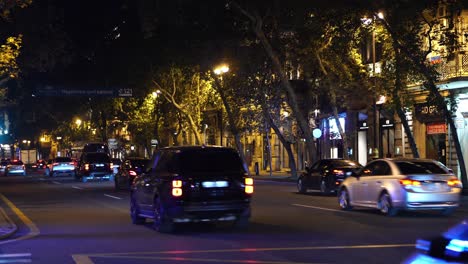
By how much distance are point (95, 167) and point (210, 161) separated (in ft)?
96.5

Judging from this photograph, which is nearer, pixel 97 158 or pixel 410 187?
pixel 410 187

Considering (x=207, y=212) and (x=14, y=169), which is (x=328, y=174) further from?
(x=14, y=169)

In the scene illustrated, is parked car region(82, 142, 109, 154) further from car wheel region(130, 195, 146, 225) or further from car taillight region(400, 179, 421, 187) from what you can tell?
car taillight region(400, 179, 421, 187)

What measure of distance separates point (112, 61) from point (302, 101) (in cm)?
1378

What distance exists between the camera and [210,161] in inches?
594

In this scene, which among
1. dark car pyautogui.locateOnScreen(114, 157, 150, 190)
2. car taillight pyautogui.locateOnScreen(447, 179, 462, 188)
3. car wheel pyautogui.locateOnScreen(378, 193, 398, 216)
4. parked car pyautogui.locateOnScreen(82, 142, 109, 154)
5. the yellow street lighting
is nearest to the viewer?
car taillight pyautogui.locateOnScreen(447, 179, 462, 188)

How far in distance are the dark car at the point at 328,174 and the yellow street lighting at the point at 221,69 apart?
15.9 m

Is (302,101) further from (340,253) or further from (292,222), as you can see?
(340,253)

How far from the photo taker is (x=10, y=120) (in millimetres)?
73125

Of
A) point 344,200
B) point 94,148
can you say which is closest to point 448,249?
point 344,200

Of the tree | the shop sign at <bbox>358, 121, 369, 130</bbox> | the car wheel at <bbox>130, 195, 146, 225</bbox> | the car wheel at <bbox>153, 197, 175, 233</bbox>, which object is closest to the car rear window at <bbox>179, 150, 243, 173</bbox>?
the car wheel at <bbox>153, 197, 175, 233</bbox>

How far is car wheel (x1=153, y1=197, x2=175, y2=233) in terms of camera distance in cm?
1466

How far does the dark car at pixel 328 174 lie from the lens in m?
25.5

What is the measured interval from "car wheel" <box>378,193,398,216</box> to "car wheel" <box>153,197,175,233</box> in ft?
19.3
